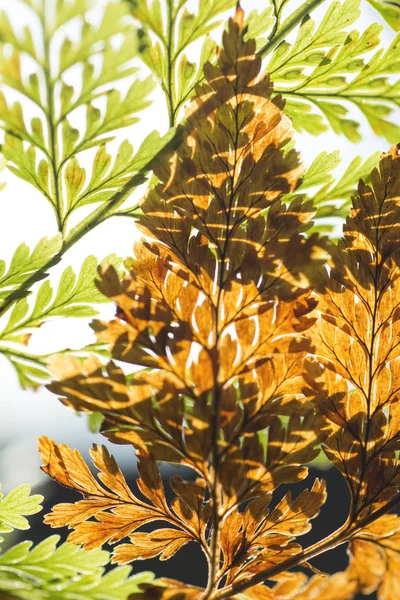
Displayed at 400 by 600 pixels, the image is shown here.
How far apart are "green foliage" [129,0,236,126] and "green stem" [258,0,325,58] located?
0.05m

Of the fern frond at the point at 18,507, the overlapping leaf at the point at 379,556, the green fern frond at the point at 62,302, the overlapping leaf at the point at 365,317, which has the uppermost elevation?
the green fern frond at the point at 62,302

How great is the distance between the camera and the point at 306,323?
287 mm

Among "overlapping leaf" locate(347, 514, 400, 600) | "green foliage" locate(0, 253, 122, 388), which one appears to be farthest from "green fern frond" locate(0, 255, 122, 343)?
"overlapping leaf" locate(347, 514, 400, 600)

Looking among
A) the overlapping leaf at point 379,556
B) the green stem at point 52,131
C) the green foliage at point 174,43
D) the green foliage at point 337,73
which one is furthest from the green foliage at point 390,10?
the overlapping leaf at point 379,556

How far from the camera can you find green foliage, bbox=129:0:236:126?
1.23 feet

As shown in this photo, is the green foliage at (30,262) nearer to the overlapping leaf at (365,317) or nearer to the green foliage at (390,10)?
the overlapping leaf at (365,317)

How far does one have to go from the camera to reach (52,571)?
1.15ft

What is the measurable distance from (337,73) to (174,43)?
6.3 inches

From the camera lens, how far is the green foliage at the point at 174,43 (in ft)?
1.23

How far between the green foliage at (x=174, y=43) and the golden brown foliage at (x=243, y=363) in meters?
0.11

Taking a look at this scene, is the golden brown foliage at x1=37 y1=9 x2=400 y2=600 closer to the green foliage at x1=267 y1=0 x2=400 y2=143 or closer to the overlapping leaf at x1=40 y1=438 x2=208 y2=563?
the overlapping leaf at x1=40 y1=438 x2=208 y2=563

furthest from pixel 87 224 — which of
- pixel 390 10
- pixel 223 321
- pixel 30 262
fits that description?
pixel 390 10

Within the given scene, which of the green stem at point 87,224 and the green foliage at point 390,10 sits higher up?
the green foliage at point 390,10

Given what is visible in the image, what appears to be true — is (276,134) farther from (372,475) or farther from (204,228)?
(372,475)
